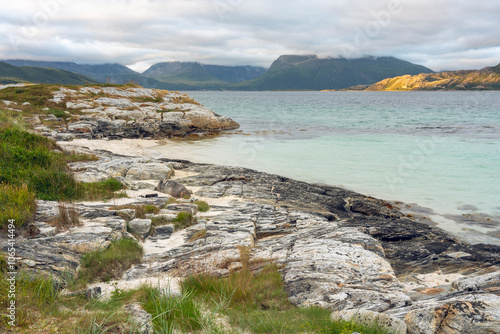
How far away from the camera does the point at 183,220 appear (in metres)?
10.6

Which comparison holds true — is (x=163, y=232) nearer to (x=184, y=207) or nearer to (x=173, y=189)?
(x=184, y=207)

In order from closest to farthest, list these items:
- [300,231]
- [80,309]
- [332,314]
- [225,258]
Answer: [80,309]
[332,314]
[225,258]
[300,231]

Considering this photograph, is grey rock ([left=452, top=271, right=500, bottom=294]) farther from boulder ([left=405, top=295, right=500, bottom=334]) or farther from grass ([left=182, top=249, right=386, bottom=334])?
grass ([left=182, top=249, right=386, bottom=334])

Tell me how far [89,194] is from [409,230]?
11.9m

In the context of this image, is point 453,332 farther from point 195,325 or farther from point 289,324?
point 195,325

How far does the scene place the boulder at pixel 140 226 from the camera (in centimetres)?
952

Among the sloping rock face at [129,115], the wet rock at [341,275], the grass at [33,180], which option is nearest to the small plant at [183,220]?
the grass at [33,180]

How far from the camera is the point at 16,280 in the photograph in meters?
5.46

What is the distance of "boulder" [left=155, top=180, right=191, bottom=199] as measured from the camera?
1384 cm

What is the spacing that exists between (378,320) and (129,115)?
42.9 meters

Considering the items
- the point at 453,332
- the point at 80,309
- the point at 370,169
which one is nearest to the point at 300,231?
the point at 453,332

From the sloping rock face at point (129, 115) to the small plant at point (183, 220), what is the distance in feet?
80.2

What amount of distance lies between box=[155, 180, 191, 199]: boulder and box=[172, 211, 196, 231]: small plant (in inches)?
113

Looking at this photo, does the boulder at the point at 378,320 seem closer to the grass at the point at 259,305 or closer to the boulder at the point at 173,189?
the grass at the point at 259,305
